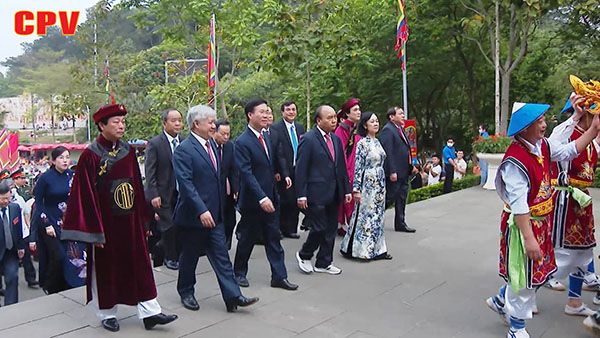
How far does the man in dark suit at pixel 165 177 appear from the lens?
543 cm

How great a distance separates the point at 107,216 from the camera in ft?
12.9

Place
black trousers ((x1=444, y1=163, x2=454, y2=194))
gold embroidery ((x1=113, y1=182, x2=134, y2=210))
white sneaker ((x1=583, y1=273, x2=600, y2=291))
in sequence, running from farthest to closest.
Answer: black trousers ((x1=444, y1=163, x2=454, y2=194))
white sneaker ((x1=583, y1=273, x2=600, y2=291))
gold embroidery ((x1=113, y1=182, x2=134, y2=210))

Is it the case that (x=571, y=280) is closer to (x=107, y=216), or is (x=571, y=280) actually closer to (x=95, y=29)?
(x=107, y=216)

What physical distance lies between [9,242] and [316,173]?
304cm

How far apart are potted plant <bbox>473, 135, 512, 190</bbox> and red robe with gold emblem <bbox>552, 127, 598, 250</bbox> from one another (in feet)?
21.6

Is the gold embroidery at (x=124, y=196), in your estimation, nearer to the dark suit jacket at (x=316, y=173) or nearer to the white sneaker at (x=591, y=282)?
the dark suit jacket at (x=316, y=173)

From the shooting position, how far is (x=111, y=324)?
13.2 feet

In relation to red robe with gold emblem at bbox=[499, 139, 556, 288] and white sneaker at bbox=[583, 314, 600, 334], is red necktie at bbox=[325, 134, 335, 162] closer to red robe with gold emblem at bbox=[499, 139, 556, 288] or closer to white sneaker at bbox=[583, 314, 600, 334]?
red robe with gold emblem at bbox=[499, 139, 556, 288]

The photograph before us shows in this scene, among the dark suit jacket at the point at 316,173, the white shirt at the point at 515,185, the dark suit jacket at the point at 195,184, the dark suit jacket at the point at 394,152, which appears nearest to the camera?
the white shirt at the point at 515,185

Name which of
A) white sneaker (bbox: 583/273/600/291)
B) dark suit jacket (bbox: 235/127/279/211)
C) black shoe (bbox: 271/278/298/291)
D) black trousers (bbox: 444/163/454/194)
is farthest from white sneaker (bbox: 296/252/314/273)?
black trousers (bbox: 444/163/454/194)

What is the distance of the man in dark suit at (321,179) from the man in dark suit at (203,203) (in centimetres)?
97

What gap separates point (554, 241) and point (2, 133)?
9.92 metres

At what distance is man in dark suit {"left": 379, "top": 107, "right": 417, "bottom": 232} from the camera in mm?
6684

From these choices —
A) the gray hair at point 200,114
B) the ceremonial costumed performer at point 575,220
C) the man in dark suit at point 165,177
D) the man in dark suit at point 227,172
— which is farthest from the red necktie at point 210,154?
the ceremonial costumed performer at point 575,220
